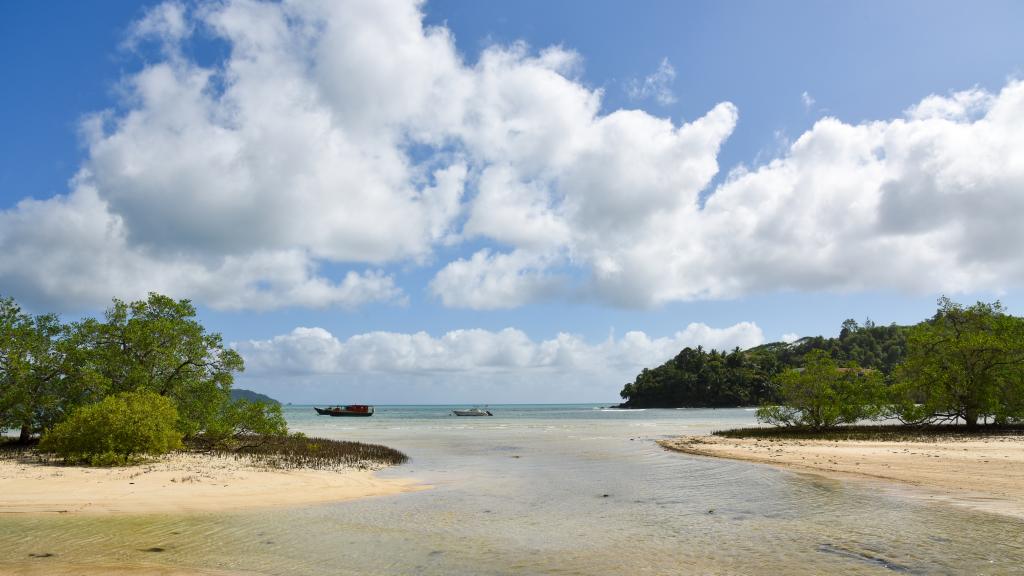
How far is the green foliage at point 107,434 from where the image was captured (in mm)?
25672

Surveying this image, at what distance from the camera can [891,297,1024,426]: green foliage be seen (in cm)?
4812

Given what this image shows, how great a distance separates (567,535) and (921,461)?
23528 millimetres

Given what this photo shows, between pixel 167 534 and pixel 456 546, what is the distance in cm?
729

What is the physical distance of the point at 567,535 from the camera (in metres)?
15.4

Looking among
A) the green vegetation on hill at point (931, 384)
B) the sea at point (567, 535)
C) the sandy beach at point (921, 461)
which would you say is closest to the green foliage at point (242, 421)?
the sea at point (567, 535)

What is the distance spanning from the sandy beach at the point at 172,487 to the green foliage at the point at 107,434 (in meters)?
0.91

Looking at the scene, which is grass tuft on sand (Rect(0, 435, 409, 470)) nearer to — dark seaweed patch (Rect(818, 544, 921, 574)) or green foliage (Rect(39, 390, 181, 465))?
green foliage (Rect(39, 390, 181, 465))

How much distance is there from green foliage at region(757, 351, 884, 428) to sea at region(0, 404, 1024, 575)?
28068mm


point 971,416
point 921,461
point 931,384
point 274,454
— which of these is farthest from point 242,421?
point 971,416

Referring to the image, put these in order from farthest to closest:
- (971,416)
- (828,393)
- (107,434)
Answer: (971,416) → (828,393) → (107,434)

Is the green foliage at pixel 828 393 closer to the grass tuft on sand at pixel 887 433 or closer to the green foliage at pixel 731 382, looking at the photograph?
the grass tuft on sand at pixel 887 433

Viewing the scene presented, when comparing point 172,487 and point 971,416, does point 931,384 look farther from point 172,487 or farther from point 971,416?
point 172,487

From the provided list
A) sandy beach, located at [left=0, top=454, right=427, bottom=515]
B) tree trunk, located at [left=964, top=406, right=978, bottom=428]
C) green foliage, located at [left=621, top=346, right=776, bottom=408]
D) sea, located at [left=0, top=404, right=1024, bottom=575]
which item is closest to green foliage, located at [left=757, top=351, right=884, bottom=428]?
tree trunk, located at [left=964, top=406, right=978, bottom=428]

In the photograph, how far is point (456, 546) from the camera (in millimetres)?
14180
